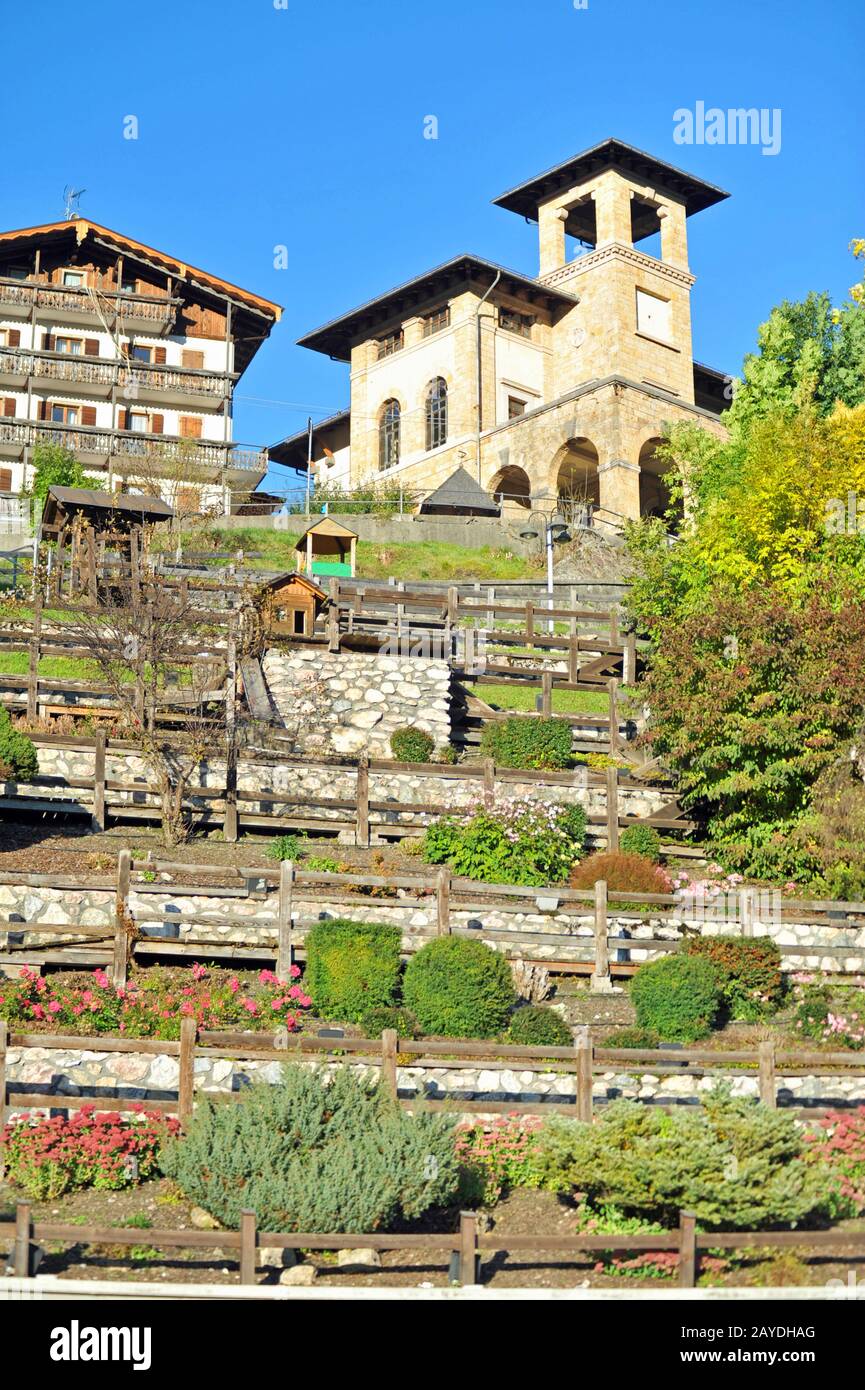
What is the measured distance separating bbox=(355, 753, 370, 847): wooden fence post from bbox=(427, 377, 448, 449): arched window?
3578 cm

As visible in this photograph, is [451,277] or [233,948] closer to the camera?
[233,948]

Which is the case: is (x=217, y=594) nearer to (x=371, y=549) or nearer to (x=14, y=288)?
(x=371, y=549)

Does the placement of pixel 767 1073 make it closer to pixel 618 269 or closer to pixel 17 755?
pixel 17 755

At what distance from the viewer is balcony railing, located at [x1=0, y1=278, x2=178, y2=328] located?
56.4 m

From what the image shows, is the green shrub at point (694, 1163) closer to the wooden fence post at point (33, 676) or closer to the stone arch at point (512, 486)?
the wooden fence post at point (33, 676)

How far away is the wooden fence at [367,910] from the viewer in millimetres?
17891

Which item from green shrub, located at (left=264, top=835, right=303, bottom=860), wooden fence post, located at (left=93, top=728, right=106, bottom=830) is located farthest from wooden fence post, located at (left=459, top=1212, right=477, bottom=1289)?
wooden fence post, located at (left=93, top=728, right=106, bottom=830)

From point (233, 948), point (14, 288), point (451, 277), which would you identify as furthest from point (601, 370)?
point (233, 948)

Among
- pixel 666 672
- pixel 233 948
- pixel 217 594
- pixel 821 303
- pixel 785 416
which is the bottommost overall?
pixel 233 948
